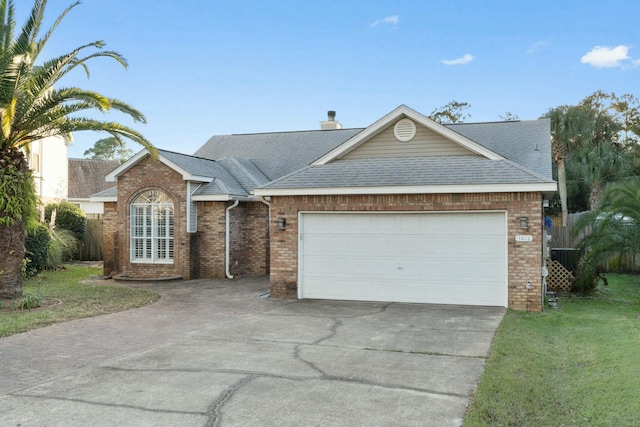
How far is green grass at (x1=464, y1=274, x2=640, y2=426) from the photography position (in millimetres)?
4992

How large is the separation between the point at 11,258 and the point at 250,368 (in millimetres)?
8515

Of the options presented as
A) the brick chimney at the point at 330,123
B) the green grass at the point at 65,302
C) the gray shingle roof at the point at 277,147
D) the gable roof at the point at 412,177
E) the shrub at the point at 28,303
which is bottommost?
the green grass at the point at 65,302

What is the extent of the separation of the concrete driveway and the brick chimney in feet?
48.3

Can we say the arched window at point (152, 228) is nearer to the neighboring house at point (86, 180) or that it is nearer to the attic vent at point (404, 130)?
the attic vent at point (404, 130)

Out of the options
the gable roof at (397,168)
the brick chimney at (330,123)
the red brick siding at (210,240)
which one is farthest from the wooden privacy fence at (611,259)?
the red brick siding at (210,240)

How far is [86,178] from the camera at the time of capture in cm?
4050

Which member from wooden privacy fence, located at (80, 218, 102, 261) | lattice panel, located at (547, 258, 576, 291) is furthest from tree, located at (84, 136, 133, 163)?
lattice panel, located at (547, 258, 576, 291)

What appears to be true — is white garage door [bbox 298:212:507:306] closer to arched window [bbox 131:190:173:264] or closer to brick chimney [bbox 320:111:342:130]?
arched window [bbox 131:190:173:264]

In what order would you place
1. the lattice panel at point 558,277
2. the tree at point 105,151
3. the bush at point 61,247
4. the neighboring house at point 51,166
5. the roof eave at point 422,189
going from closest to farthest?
the roof eave at point 422,189 → the lattice panel at point 558,277 → the bush at point 61,247 → the neighboring house at point 51,166 → the tree at point 105,151

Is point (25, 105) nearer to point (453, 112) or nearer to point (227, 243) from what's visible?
point (227, 243)

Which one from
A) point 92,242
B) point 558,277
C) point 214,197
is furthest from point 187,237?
point 558,277

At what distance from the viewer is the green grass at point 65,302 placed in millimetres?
10117

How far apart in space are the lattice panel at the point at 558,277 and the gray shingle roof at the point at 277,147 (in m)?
9.43

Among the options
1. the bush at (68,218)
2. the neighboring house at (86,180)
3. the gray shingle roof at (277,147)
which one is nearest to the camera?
the gray shingle roof at (277,147)
